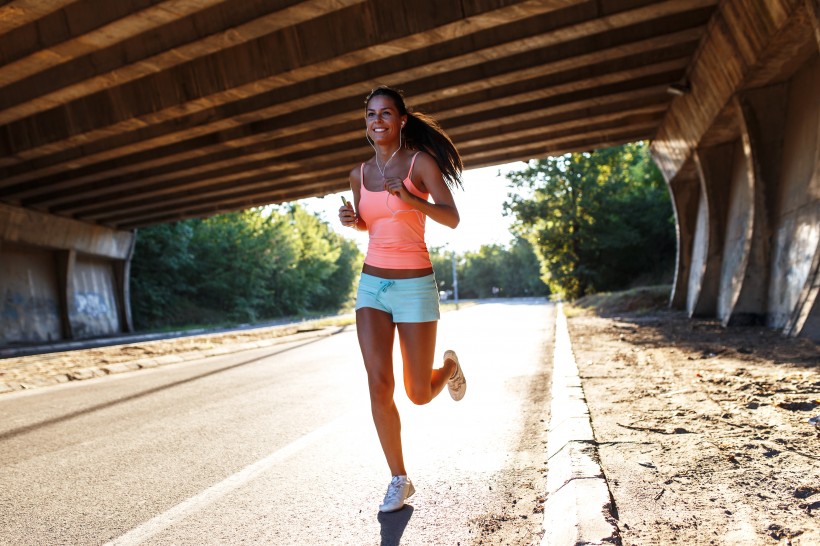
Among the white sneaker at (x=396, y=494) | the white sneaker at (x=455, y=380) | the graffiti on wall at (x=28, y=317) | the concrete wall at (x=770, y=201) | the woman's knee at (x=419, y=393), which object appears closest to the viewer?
the white sneaker at (x=396, y=494)

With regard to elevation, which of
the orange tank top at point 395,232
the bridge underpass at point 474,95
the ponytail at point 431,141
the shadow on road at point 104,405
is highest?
the bridge underpass at point 474,95

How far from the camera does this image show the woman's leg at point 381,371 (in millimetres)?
3416

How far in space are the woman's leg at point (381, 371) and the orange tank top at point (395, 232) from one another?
A: 0.30 metres

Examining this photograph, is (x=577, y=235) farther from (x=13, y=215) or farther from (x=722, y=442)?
(x=722, y=442)

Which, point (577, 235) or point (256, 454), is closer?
point (256, 454)

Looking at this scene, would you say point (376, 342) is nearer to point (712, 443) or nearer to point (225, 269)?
point (712, 443)

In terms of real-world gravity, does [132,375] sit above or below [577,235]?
below

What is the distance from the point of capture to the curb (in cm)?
264

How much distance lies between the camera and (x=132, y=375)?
11.2 meters

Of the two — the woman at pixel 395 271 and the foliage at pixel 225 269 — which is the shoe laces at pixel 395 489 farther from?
the foliage at pixel 225 269

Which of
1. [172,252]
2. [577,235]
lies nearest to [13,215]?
[172,252]

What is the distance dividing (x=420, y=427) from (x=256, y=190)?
61.1 ft

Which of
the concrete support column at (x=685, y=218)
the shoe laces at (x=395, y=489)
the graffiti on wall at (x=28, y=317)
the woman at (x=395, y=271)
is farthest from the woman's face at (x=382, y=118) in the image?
the graffiti on wall at (x=28, y=317)

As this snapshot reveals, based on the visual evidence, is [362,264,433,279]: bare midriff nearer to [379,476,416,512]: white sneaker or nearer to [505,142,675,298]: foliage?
[379,476,416,512]: white sneaker
